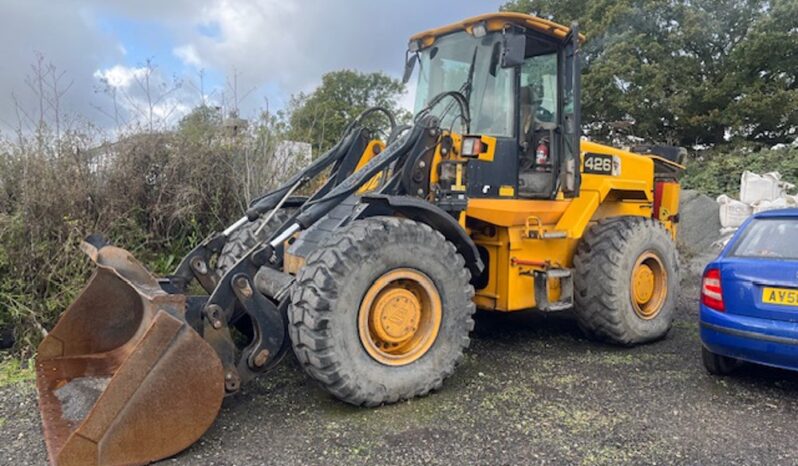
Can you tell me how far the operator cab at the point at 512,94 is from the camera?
5059 mm

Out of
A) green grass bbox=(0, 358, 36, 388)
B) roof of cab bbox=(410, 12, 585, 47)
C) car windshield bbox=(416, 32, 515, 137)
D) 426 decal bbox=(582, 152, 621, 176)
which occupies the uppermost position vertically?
roof of cab bbox=(410, 12, 585, 47)

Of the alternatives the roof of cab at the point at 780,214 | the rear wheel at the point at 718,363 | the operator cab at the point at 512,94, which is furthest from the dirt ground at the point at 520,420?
the operator cab at the point at 512,94

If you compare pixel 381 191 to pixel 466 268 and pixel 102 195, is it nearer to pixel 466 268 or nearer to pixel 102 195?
pixel 466 268

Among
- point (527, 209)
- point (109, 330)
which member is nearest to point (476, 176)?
point (527, 209)

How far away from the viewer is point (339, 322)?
3.77 m

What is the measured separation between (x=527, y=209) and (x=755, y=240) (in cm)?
173

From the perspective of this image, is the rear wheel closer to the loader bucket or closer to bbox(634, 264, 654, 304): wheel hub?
bbox(634, 264, 654, 304): wheel hub

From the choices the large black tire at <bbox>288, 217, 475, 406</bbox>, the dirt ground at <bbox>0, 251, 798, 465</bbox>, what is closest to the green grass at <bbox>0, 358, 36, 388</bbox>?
A: the dirt ground at <bbox>0, 251, 798, 465</bbox>

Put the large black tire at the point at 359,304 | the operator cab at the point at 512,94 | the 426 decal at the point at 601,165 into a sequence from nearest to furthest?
the large black tire at the point at 359,304, the operator cab at the point at 512,94, the 426 decal at the point at 601,165

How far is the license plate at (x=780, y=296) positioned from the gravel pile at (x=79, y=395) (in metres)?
4.33

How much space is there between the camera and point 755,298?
4.23m

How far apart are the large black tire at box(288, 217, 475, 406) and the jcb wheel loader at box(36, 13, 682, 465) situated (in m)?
0.01

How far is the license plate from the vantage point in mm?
4047

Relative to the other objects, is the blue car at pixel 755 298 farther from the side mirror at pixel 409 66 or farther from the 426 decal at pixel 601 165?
the side mirror at pixel 409 66
